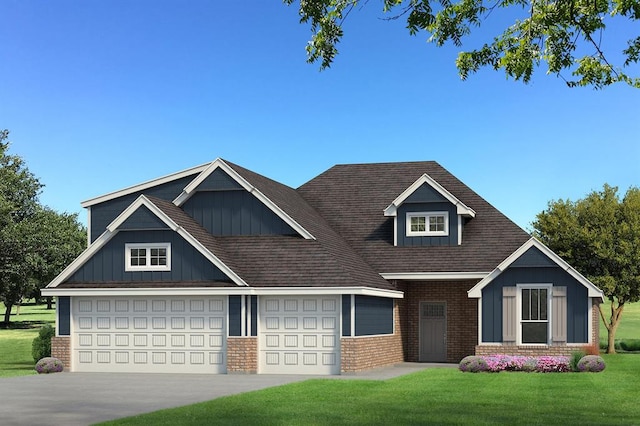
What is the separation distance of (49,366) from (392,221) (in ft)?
47.2

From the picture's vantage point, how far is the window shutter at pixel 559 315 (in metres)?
33.5

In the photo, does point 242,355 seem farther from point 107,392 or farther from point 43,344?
point 43,344

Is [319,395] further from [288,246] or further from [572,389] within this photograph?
[288,246]

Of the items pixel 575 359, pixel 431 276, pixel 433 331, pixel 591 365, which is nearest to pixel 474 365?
pixel 575 359

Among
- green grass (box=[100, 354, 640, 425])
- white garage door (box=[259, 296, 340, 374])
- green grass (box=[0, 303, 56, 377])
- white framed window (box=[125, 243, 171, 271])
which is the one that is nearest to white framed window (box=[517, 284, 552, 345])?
green grass (box=[100, 354, 640, 425])

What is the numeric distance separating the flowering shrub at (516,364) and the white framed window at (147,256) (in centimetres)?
1035

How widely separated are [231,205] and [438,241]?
8.25 meters

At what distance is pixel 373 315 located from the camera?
108 ft

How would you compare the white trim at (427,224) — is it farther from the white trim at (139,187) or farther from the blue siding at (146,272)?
the blue siding at (146,272)

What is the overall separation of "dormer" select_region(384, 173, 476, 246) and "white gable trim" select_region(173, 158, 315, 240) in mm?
5175

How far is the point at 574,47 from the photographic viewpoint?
15977 mm

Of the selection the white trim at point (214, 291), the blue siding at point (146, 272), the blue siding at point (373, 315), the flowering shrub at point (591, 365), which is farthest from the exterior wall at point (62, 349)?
the flowering shrub at point (591, 365)

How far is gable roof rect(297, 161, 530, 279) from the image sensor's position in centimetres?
3609

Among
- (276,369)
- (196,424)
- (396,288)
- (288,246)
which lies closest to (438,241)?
(396,288)
